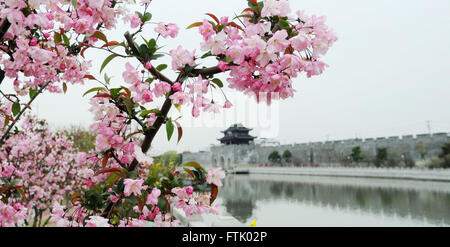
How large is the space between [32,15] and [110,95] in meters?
0.42

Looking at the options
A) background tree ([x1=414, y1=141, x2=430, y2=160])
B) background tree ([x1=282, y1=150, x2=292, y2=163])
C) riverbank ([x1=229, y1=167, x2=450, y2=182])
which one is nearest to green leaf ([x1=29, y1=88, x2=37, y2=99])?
riverbank ([x1=229, y1=167, x2=450, y2=182])

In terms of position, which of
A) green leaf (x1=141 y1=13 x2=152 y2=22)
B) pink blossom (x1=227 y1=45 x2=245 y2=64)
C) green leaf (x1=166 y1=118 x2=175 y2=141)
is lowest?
green leaf (x1=166 y1=118 x2=175 y2=141)

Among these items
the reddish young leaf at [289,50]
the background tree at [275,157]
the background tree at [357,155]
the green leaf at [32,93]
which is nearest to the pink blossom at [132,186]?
the reddish young leaf at [289,50]

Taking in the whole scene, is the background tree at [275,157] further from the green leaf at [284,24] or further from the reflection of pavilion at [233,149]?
the green leaf at [284,24]

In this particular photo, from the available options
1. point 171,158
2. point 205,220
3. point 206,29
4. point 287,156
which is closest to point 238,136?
point 287,156

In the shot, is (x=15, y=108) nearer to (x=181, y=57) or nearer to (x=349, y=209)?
(x=181, y=57)

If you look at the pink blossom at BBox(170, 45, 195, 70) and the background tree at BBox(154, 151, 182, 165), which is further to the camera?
the background tree at BBox(154, 151, 182, 165)

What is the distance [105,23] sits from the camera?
1504 millimetres

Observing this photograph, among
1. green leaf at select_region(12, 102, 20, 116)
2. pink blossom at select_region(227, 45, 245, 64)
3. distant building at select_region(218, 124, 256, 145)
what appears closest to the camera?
pink blossom at select_region(227, 45, 245, 64)

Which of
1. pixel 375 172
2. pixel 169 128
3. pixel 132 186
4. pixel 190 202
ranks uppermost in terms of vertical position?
pixel 169 128

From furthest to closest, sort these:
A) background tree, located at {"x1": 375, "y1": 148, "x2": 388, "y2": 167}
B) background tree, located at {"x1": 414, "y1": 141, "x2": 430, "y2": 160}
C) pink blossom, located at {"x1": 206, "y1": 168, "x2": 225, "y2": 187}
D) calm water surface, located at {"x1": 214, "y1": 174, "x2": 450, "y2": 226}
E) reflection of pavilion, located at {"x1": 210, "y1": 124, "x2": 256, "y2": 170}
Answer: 1. reflection of pavilion, located at {"x1": 210, "y1": 124, "x2": 256, "y2": 170}
2. background tree, located at {"x1": 375, "y1": 148, "x2": 388, "y2": 167}
3. background tree, located at {"x1": 414, "y1": 141, "x2": 430, "y2": 160}
4. calm water surface, located at {"x1": 214, "y1": 174, "x2": 450, "y2": 226}
5. pink blossom, located at {"x1": 206, "y1": 168, "x2": 225, "y2": 187}

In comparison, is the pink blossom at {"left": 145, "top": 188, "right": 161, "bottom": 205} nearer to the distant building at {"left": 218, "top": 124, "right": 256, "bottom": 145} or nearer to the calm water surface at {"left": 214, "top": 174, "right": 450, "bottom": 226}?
the calm water surface at {"left": 214, "top": 174, "right": 450, "bottom": 226}

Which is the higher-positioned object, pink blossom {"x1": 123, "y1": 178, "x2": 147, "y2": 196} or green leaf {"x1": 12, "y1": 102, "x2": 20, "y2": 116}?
green leaf {"x1": 12, "y1": 102, "x2": 20, "y2": 116}
